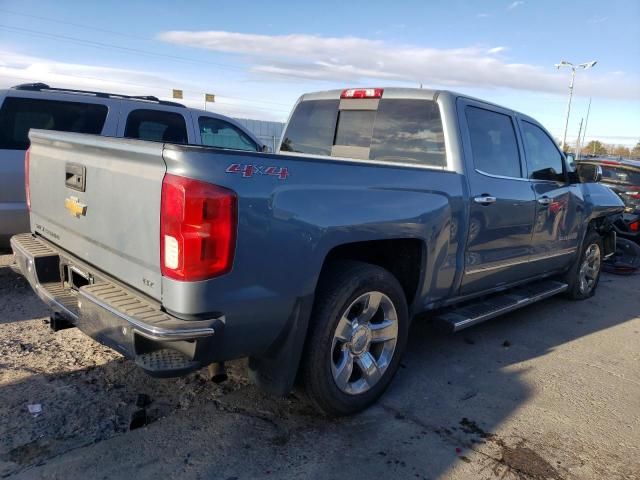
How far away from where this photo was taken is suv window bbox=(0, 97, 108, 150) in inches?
206

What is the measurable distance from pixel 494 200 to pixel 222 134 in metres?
4.19

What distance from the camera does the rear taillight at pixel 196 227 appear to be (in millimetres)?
2262

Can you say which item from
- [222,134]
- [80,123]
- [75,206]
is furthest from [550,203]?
[80,123]

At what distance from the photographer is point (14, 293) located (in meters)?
5.07

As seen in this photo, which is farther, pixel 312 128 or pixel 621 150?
pixel 621 150

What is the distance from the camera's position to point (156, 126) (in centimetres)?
635

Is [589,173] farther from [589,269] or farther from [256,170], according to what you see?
A: [256,170]

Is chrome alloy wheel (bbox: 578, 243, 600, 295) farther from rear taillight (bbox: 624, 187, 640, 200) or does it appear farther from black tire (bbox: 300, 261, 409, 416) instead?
black tire (bbox: 300, 261, 409, 416)

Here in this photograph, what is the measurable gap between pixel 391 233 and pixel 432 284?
0.69 meters

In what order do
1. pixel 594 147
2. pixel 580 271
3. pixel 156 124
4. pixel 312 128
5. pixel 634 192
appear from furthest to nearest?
pixel 594 147 → pixel 634 192 → pixel 156 124 → pixel 580 271 → pixel 312 128

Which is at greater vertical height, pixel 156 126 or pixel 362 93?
pixel 362 93

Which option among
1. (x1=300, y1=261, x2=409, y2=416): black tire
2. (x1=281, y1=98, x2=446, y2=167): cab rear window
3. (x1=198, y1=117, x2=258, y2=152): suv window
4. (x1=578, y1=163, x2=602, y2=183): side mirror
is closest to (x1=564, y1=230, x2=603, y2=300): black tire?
(x1=578, y1=163, x2=602, y2=183): side mirror

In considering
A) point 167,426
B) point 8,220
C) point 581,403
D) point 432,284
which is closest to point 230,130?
point 8,220

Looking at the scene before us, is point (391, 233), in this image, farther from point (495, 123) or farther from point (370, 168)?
point (495, 123)
